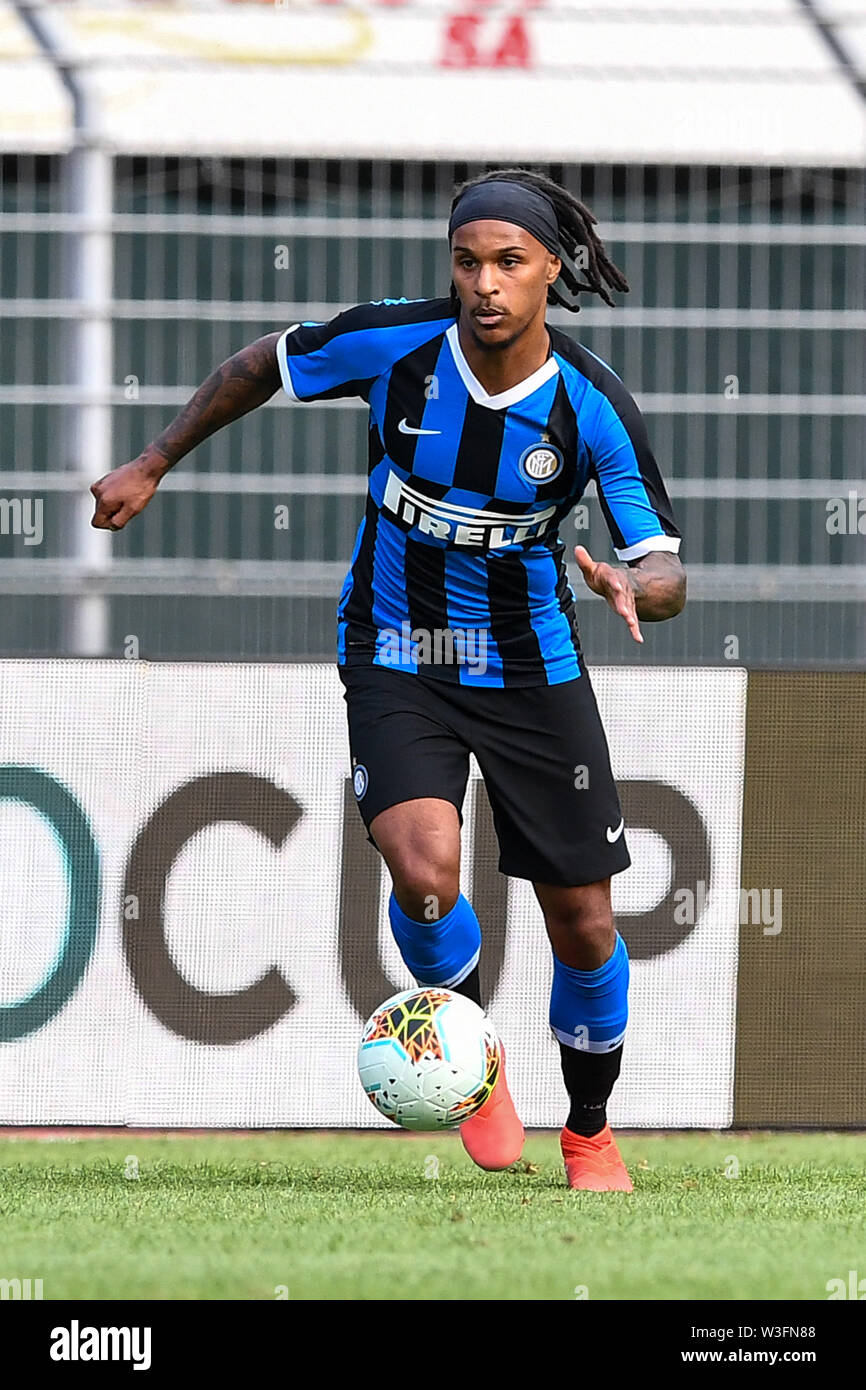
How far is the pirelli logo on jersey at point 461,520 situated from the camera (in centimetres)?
480

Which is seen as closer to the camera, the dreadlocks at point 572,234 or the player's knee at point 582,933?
the dreadlocks at point 572,234

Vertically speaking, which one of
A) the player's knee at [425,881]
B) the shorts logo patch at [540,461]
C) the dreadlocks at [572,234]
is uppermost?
the dreadlocks at [572,234]

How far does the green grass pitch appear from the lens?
3.65 m

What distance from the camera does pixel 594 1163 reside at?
505cm

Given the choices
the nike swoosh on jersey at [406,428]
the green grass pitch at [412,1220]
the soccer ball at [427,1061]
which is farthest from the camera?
the nike swoosh on jersey at [406,428]

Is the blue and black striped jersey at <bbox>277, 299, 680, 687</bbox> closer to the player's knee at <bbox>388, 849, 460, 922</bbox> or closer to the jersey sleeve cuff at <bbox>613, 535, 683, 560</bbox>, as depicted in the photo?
the jersey sleeve cuff at <bbox>613, 535, 683, 560</bbox>

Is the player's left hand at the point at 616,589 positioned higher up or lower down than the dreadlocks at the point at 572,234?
lower down

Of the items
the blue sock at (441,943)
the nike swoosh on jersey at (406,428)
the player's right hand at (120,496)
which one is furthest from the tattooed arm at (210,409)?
the blue sock at (441,943)

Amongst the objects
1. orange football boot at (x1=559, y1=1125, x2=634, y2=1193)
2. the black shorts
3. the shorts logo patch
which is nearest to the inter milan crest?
the shorts logo patch

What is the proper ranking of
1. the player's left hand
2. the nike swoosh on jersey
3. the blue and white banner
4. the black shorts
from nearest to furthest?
the player's left hand
the nike swoosh on jersey
the black shorts
the blue and white banner

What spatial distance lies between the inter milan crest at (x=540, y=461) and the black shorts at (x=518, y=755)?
519 mm

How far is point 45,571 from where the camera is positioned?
6707mm

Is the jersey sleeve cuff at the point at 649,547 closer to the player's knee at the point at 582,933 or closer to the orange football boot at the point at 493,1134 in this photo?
the player's knee at the point at 582,933

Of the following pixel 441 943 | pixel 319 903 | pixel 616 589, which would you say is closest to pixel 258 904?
pixel 319 903
